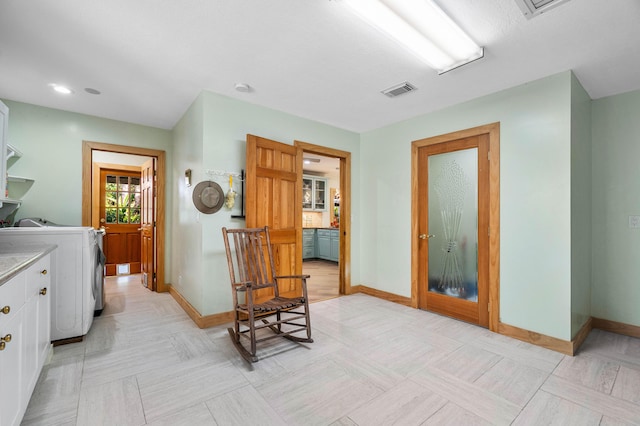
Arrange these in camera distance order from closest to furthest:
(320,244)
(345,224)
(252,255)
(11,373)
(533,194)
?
1. (11,373)
2. (533,194)
3. (252,255)
4. (345,224)
5. (320,244)

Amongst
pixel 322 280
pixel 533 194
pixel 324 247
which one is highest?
pixel 533 194

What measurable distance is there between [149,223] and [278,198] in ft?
8.48

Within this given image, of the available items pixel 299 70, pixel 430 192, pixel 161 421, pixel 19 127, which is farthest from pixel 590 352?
pixel 19 127

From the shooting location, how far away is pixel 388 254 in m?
4.08

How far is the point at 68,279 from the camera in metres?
2.62

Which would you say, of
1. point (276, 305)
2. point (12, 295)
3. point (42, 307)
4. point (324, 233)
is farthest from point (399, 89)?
point (324, 233)

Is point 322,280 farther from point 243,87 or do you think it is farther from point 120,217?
point 120,217

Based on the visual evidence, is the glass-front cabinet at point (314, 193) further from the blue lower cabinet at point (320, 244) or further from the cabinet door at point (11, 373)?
the cabinet door at point (11, 373)

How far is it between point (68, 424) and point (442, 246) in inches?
140

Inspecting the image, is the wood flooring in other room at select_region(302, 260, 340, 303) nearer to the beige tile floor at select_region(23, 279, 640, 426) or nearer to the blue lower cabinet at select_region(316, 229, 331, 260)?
the blue lower cabinet at select_region(316, 229, 331, 260)

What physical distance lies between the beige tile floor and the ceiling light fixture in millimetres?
2498

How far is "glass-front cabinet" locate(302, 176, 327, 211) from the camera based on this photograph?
7840 millimetres

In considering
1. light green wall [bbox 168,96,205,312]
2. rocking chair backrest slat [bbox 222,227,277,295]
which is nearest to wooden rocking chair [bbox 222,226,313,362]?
rocking chair backrest slat [bbox 222,227,277,295]

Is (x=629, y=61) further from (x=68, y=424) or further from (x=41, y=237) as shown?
(x=41, y=237)
